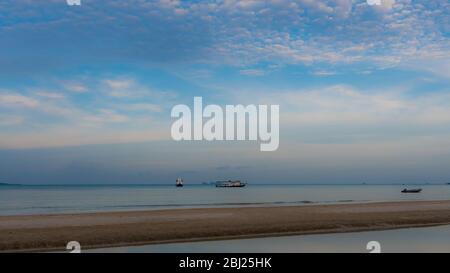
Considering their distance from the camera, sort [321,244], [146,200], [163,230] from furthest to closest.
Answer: [146,200] → [163,230] → [321,244]

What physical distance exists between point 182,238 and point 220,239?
2.33 metres

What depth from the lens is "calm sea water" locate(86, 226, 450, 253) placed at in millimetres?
24547

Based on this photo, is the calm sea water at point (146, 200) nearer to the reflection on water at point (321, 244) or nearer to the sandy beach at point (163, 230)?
the sandy beach at point (163, 230)

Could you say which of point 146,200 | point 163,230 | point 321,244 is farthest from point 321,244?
point 146,200

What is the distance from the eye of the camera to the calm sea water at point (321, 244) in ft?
80.5

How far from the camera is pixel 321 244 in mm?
26578

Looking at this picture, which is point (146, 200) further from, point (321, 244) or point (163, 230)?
point (321, 244)

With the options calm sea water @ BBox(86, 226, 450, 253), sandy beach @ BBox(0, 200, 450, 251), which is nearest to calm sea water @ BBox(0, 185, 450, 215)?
sandy beach @ BBox(0, 200, 450, 251)

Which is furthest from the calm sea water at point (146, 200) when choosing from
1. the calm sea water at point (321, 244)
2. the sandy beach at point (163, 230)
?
the calm sea water at point (321, 244)

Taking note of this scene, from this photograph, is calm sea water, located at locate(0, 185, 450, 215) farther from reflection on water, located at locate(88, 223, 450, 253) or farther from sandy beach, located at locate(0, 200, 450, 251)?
reflection on water, located at locate(88, 223, 450, 253)

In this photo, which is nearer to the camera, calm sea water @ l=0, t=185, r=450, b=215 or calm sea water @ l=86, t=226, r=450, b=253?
calm sea water @ l=86, t=226, r=450, b=253
